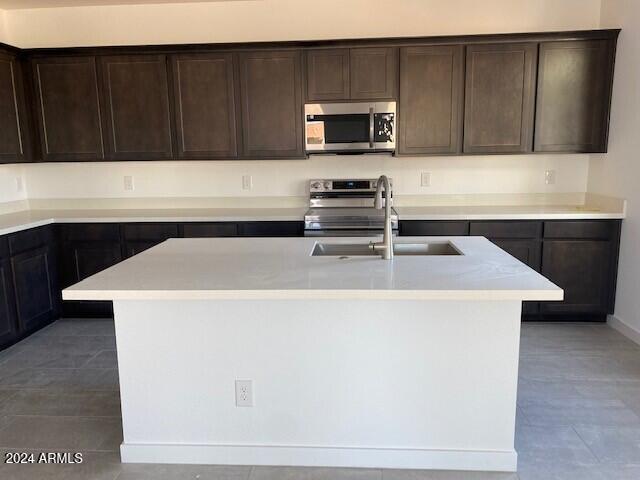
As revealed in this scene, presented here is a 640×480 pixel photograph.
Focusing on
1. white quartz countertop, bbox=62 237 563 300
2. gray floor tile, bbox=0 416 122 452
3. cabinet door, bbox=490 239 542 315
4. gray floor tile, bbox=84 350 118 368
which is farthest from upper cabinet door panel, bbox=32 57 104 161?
cabinet door, bbox=490 239 542 315

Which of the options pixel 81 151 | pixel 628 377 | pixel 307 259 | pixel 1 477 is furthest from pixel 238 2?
pixel 628 377

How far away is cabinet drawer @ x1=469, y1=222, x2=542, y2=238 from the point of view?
11.7 ft

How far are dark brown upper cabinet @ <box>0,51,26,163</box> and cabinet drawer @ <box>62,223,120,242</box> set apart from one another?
27.6 inches

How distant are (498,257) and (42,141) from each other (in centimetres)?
367

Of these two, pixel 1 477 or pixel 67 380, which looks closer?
pixel 1 477

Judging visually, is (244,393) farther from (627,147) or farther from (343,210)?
(627,147)

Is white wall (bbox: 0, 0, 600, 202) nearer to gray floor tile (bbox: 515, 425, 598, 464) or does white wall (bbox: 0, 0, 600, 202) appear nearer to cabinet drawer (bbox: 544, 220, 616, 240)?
cabinet drawer (bbox: 544, 220, 616, 240)

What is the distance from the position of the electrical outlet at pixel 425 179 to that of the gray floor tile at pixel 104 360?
2751mm

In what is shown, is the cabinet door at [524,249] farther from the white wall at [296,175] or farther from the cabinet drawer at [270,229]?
the cabinet drawer at [270,229]

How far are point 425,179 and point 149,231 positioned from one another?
232 centimetres

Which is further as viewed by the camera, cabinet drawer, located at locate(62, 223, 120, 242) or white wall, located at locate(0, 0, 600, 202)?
white wall, located at locate(0, 0, 600, 202)

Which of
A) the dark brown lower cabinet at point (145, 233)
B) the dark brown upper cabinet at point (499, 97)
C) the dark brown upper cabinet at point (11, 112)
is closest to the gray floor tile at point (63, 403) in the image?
the dark brown lower cabinet at point (145, 233)

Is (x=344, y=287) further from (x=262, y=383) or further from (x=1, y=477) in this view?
(x=1, y=477)

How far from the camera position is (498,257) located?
2.14m
